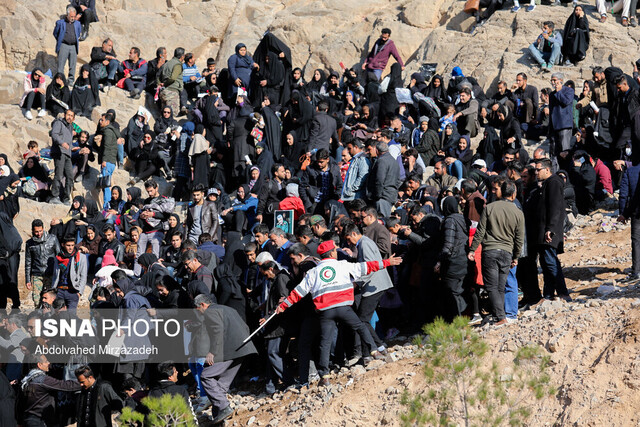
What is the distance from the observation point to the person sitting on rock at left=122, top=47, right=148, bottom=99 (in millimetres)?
22656

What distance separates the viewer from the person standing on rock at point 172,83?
2178cm

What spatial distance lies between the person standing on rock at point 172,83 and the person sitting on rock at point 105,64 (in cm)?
157

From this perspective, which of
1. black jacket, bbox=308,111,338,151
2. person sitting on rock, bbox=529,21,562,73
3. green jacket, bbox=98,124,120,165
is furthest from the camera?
person sitting on rock, bbox=529,21,562,73

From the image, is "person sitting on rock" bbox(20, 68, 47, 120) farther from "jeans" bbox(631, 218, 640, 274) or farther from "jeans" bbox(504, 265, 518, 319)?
"jeans" bbox(631, 218, 640, 274)

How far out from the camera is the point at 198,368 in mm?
11828

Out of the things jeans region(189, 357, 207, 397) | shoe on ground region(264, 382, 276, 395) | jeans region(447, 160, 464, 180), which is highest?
jeans region(447, 160, 464, 180)

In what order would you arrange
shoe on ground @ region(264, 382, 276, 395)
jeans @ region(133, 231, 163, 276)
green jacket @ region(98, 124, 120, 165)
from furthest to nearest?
1. green jacket @ region(98, 124, 120, 165)
2. jeans @ region(133, 231, 163, 276)
3. shoe on ground @ region(264, 382, 276, 395)

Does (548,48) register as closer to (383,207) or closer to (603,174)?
(603,174)

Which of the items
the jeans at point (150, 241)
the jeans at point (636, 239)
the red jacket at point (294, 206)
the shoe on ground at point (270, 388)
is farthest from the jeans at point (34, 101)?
the jeans at point (636, 239)

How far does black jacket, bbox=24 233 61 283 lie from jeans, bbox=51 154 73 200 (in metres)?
3.14

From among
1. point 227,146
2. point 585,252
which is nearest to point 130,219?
point 227,146

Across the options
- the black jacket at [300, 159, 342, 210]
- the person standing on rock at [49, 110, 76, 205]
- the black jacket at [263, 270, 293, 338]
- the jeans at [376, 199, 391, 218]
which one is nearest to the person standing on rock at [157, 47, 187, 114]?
the person standing on rock at [49, 110, 76, 205]

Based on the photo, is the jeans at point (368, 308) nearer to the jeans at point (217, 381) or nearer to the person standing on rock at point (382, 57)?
the jeans at point (217, 381)

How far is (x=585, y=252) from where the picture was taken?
14.1m
